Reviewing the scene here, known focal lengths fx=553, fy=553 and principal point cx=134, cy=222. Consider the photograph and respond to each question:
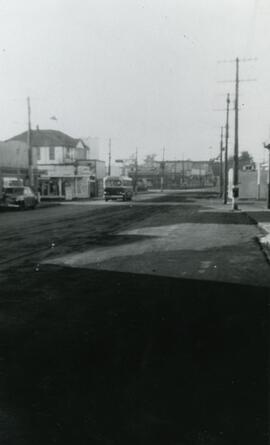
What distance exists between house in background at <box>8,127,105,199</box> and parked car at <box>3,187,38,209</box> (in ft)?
50.2

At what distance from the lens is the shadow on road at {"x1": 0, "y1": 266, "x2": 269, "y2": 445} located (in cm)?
418

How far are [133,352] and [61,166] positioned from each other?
223 feet

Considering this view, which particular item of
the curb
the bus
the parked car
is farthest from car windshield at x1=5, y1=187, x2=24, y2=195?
the curb

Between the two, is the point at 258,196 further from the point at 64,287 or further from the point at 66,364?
the point at 66,364

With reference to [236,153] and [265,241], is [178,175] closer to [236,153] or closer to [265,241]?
[236,153]

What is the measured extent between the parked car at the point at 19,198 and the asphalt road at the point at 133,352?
86.0 ft

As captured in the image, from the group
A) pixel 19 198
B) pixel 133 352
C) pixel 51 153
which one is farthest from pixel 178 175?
pixel 133 352

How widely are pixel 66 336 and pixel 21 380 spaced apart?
1.47 meters

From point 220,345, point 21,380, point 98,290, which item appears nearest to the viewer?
point 21,380

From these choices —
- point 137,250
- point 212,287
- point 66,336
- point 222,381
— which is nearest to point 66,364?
point 66,336

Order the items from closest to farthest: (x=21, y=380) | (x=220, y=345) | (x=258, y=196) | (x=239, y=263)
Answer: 1. (x=21, y=380)
2. (x=220, y=345)
3. (x=239, y=263)
4. (x=258, y=196)

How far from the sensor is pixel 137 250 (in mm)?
15094

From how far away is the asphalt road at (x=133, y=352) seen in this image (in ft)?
13.9

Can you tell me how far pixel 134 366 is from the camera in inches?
215
